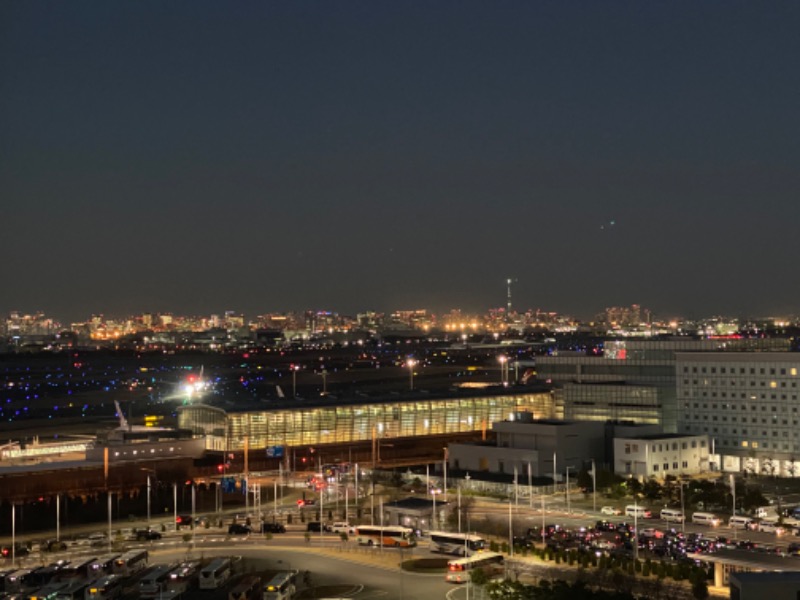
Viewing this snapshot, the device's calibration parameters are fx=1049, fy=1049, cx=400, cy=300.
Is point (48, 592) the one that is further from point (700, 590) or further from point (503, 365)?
point (503, 365)

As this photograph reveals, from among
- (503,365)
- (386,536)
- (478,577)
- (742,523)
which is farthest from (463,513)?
(503,365)

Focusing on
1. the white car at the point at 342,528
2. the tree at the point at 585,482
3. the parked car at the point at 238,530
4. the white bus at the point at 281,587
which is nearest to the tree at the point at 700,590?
the white bus at the point at 281,587

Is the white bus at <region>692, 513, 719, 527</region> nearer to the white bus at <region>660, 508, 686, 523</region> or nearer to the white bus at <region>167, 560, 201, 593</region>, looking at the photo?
the white bus at <region>660, 508, 686, 523</region>

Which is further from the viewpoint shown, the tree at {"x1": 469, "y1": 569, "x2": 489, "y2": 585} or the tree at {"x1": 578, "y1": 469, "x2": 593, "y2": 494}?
the tree at {"x1": 578, "y1": 469, "x2": 593, "y2": 494}

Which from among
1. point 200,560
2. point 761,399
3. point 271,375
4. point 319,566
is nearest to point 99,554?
point 200,560

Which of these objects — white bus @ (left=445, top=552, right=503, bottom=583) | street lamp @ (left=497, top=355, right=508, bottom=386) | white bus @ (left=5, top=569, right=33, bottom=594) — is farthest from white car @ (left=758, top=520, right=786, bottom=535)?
street lamp @ (left=497, top=355, right=508, bottom=386)

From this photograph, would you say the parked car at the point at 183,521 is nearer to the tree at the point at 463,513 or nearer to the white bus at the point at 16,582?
the white bus at the point at 16,582
